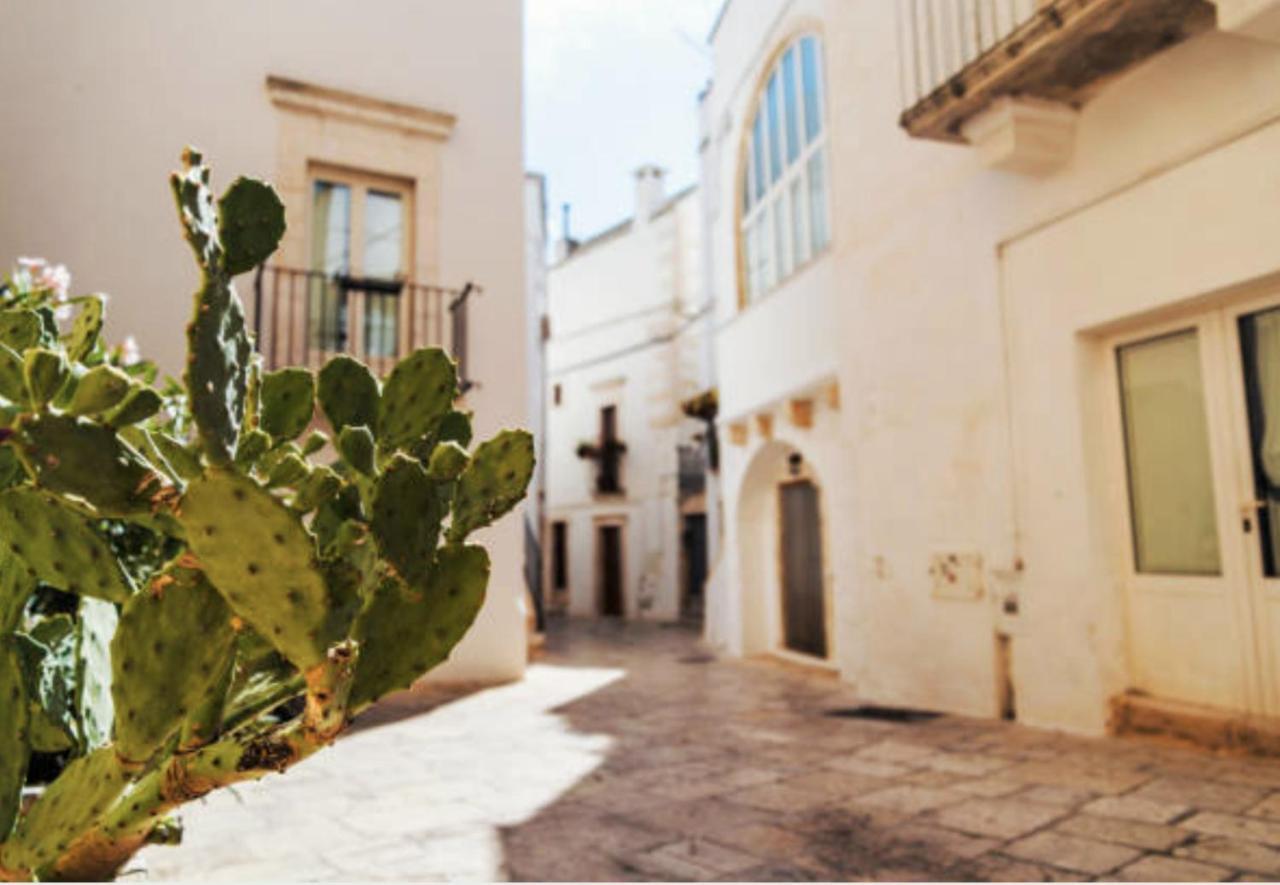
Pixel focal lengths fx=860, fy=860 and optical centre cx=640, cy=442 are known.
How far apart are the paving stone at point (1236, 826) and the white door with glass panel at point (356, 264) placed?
6.11 m

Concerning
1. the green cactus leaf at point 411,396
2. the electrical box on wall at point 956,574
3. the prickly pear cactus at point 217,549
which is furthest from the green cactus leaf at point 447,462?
the electrical box on wall at point 956,574

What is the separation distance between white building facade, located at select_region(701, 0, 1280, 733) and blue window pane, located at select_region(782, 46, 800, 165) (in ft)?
2.64

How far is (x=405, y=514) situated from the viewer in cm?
111

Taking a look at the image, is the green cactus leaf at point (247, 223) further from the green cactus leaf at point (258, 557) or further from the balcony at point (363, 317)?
→ the balcony at point (363, 317)

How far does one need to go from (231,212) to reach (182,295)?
5802 mm

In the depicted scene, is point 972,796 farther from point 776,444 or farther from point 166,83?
point 166,83

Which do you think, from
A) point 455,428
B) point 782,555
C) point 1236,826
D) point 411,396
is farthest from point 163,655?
point 782,555

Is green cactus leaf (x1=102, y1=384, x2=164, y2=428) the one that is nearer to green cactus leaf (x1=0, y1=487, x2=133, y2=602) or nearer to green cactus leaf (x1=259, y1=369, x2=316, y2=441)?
green cactus leaf (x1=0, y1=487, x2=133, y2=602)

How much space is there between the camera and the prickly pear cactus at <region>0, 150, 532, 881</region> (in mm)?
1010

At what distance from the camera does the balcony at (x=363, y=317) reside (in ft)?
22.0

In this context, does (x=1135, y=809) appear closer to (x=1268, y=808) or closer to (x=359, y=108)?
(x=1268, y=808)

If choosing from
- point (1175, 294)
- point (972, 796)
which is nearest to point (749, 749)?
point (972, 796)

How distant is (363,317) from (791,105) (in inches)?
191

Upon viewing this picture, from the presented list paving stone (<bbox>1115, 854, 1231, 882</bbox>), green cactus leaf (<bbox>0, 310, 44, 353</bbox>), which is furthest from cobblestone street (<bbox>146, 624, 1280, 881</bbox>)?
green cactus leaf (<bbox>0, 310, 44, 353</bbox>)
